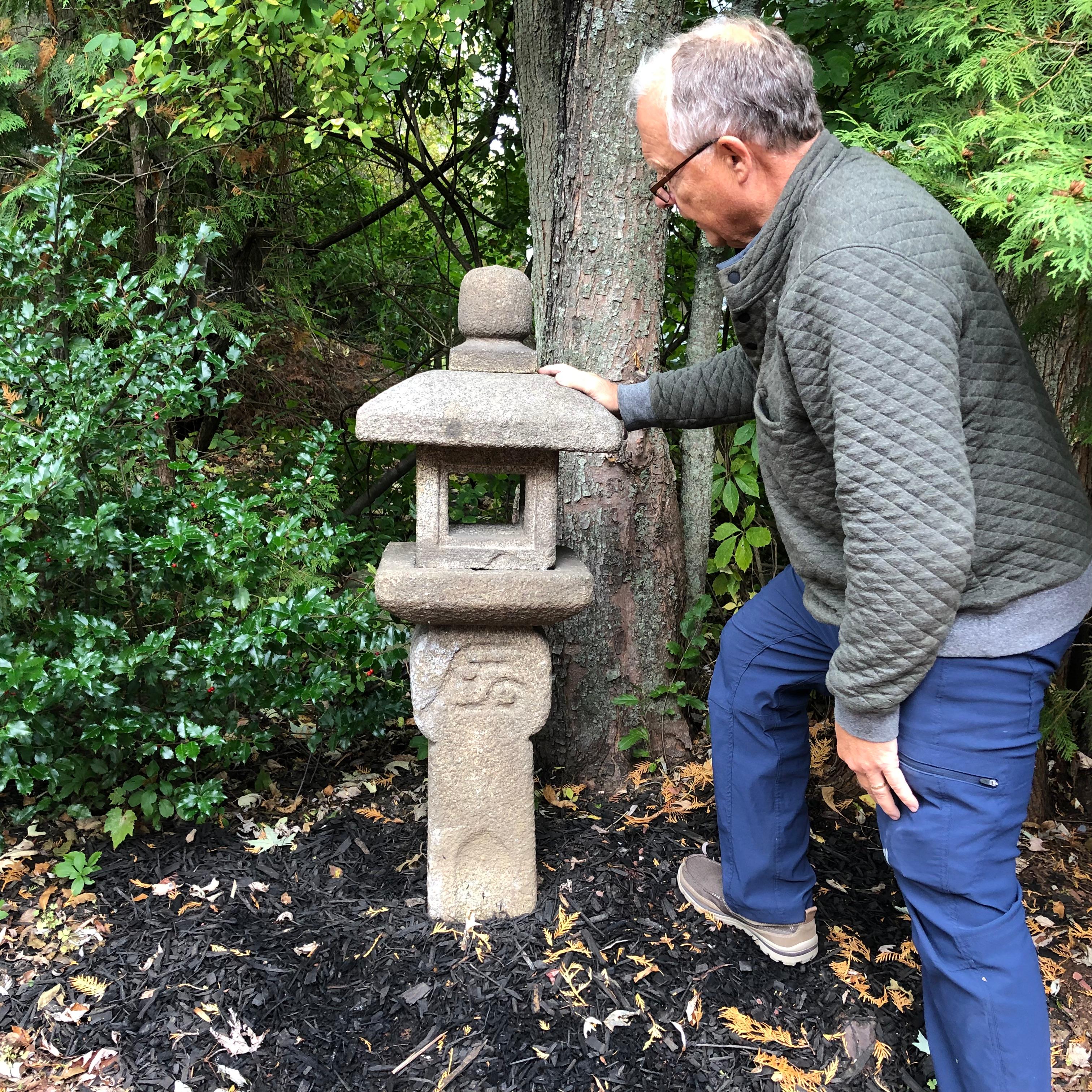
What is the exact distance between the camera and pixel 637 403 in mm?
2463

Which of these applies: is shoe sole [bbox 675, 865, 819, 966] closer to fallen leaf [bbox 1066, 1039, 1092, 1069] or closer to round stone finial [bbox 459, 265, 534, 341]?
fallen leaf [bbox 1066, 1039, 1092, 1069]

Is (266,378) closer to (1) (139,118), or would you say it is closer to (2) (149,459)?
(1) (139,118)

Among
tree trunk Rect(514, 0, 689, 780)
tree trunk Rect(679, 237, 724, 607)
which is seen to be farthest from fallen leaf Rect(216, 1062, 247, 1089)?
tree trunk Rect(679, 237, 724, 607)

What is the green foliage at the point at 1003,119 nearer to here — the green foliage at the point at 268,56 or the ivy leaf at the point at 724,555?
the green foliage at the point at 268,56

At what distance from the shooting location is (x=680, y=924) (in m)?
2.55

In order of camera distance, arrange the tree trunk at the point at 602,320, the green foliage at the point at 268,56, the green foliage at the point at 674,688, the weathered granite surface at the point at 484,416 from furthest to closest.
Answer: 1. the green foliage at the point at 674,688
2. the tree trunk at the point at 602,320
3. the green foliage at the point at 268,56
4. the weathered granite surface at the point at 484,416

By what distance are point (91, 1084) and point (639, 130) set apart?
2479mm

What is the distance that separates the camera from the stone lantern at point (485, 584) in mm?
2082

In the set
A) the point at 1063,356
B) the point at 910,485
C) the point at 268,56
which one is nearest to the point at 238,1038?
the point at 910,485

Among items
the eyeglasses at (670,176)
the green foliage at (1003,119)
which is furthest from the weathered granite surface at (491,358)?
the green foliage at (1003,119)

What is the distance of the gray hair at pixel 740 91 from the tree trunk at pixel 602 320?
1.09 metres

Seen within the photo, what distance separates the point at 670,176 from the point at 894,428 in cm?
75

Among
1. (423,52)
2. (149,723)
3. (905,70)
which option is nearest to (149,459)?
(149,723)

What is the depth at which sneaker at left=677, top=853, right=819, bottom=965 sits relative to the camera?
2420 mm
